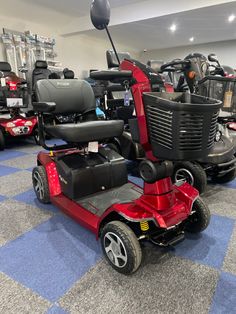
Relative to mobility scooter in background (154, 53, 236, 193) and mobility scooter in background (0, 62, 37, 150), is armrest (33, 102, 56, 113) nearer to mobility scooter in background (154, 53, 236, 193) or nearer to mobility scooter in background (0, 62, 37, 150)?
mobility scooter in background (154, 53, 236, 193)

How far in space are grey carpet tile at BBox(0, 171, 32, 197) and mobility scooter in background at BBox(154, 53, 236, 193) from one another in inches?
55.5

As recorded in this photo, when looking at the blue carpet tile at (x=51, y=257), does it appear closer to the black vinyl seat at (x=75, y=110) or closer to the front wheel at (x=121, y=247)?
the front wheel at (x=121, y=247)

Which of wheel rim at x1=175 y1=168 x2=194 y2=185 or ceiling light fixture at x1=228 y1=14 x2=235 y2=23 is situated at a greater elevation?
ceiling light fixture at x1=228 y1=14 x2=235 y2=23

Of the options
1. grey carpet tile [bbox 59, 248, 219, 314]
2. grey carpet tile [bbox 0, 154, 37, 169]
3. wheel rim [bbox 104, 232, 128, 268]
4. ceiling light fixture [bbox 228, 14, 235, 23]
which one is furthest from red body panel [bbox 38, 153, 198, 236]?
ceiling light fixture [bbox 228, 14, 235, 23]

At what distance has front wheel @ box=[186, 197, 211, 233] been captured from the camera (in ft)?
4.78

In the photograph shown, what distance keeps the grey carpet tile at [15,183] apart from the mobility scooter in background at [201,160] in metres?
1.41

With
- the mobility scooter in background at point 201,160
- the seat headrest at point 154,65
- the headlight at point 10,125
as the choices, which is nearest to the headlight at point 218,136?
the mobility scooter in background at point 201,160

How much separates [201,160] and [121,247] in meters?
0.92

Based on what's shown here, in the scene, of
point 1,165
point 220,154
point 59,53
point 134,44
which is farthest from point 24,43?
point 220,154

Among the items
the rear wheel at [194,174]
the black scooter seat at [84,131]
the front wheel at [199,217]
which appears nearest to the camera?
the front wheel at [199,217]

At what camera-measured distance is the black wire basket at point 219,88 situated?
7.33 ft

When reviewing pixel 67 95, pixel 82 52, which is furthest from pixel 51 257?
pixel 82 52

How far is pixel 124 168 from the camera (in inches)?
74.4

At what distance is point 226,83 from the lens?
2.27m
